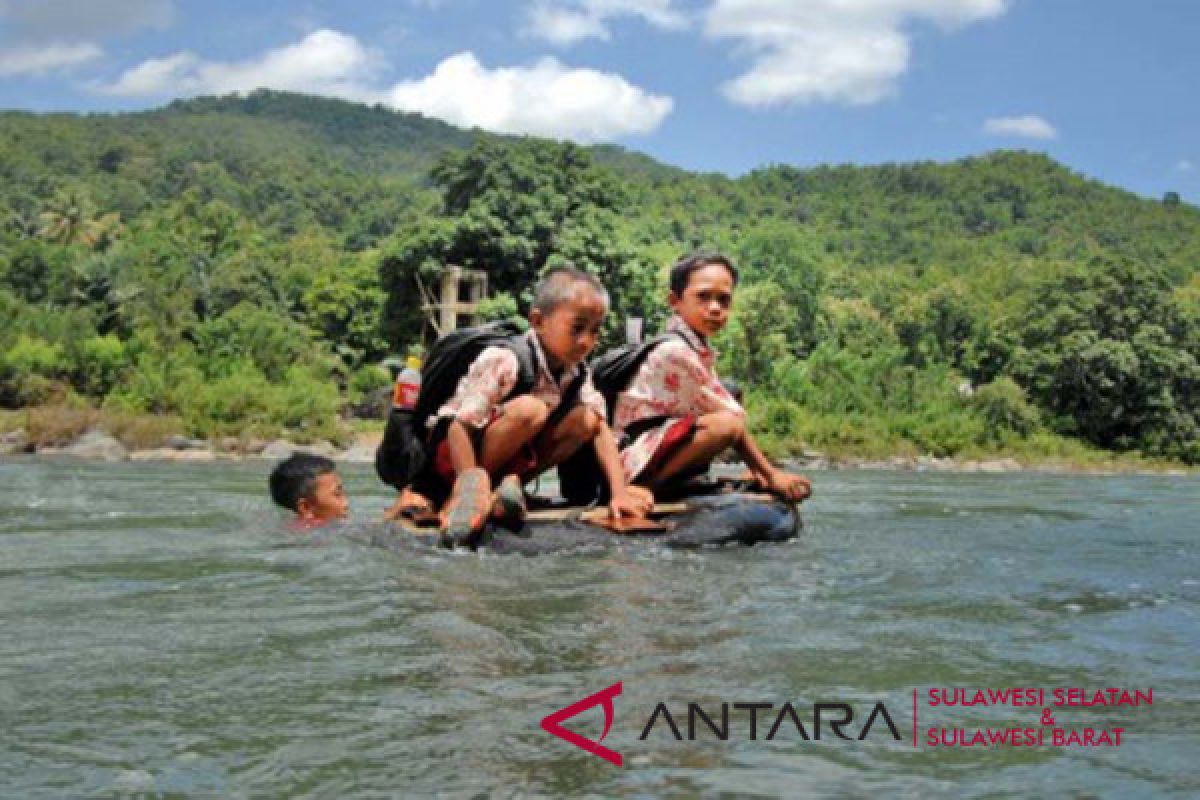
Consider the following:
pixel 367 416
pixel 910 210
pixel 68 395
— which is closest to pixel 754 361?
pixel 367 416

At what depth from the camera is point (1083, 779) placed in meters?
2.17

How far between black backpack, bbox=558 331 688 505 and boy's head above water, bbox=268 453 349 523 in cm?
128

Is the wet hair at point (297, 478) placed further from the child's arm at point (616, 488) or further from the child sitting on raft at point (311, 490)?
the child's arm at point (616, 488)

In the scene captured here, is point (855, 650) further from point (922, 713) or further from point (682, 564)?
point (682, 564)

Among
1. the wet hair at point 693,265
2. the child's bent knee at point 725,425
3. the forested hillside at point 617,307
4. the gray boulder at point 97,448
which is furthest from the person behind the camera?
the forested hillside at point 617,307

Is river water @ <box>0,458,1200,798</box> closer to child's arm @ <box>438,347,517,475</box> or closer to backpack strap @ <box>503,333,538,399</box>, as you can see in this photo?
child's arm @ <box>438,347,517,475</box>

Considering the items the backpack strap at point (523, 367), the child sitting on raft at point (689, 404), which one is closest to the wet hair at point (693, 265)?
the child sitting on raft at point (689, 404)

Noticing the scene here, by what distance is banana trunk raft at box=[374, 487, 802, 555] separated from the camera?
5.45 meters

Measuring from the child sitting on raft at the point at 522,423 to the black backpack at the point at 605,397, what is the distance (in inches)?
12.6

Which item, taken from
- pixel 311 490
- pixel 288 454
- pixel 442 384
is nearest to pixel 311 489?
pixel 311 490

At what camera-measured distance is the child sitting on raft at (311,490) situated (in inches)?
253

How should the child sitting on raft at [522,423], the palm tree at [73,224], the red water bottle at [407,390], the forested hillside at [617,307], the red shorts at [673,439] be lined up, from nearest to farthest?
the child sitting on raft at [522,423]
the red water bottle at [407,390]
the red shorts at [673,439]
the forested hillside at [617,307]
the palm tree at [73,224]

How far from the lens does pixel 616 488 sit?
18.9ft

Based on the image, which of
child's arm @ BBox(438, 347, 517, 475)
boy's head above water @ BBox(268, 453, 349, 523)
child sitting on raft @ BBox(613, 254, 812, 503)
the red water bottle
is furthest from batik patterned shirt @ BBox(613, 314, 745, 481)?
boy's head above water @ BBox(268, 453, 349, 523)
